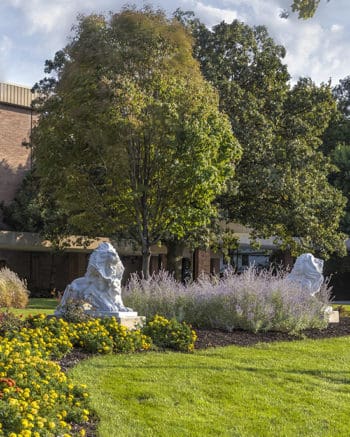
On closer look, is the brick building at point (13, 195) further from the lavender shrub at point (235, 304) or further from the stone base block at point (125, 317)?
the stone base block at point (125, 317)

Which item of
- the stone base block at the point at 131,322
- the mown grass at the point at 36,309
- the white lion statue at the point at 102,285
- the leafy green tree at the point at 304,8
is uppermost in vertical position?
the leafy green tree at the point at 304,8

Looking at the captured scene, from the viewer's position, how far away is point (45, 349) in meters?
9.62

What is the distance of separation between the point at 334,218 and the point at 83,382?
21.3m

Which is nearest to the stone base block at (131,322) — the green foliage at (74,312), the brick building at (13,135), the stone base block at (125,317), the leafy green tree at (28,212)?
the stone base block at (125,317)

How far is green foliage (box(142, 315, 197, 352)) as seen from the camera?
11.5 m

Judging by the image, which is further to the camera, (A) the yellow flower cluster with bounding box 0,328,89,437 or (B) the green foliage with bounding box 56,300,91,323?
(B) the green foliage with bounding box 56,300,91,323

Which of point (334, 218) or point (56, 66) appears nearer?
point (334, 218)

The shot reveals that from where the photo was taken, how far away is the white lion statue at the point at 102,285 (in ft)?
42.4

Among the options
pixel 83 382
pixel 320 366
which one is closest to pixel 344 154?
pixel 320 366

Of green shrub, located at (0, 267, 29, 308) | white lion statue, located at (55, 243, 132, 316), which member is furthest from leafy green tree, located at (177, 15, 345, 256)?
white lion statue, located at (55, 243, 132, 316)

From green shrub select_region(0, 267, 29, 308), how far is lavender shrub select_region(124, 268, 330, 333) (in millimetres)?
7054

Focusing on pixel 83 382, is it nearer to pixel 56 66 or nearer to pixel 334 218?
pixel 334 218

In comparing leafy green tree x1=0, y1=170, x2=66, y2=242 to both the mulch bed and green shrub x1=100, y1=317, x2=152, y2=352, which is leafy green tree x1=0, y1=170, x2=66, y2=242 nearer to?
the mulch bed

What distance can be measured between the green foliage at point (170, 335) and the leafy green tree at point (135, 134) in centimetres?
800
